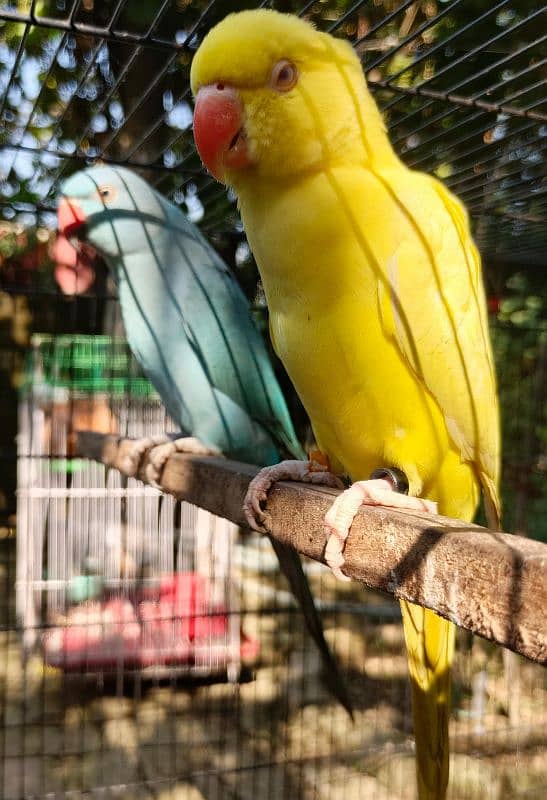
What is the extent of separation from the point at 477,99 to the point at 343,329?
57cm

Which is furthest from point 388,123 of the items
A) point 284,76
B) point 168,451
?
point 168,451

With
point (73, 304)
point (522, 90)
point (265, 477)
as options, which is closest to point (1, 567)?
point (73, 304)

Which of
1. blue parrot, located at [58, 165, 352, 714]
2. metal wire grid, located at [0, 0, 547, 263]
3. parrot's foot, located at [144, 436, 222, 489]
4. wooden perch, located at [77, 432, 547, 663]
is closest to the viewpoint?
wooden perch, located at [77, 432, 547, 663]

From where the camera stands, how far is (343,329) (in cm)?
78

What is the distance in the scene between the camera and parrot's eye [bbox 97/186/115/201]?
1478mm

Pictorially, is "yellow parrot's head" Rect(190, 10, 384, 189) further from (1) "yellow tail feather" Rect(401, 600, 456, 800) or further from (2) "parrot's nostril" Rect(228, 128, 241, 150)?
(1) "yellow tail feather" Rect(401, 600, 456, 800)

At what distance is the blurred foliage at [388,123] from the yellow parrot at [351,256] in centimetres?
14

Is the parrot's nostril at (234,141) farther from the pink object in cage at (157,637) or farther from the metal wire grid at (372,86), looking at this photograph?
the pink object in cage at (157,637)

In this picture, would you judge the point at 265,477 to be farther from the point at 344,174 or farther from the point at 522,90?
the point at 522,90

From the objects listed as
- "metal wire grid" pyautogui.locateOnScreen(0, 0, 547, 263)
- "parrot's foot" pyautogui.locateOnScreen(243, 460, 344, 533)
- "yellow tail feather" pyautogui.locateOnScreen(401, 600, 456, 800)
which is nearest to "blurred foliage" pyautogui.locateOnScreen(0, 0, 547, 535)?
"metal wire grid" pyautogui.locateOnScreen(0, 0, 547, 263)

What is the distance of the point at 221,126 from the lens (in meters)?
0.79

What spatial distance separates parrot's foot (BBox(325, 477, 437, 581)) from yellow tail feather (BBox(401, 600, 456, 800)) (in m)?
0.20

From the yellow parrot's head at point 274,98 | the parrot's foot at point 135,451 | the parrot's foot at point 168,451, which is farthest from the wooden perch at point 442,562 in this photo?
the parrot's foot at point 135,451

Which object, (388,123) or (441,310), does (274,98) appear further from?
(388,123)
